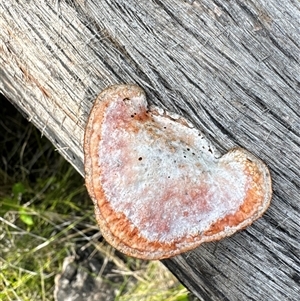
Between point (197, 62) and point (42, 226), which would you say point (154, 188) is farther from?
point (42, 226)

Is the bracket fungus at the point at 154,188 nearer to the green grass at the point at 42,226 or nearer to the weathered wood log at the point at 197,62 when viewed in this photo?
the weathered wood log at the point at 197,62

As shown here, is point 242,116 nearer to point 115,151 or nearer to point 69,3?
point 115,151

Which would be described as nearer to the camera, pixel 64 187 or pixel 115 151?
pixel 115 151

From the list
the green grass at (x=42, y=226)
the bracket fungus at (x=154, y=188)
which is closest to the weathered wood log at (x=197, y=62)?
the bracket fungus at (x=154, y=188)

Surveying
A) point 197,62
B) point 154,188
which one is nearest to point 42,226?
point 154,188

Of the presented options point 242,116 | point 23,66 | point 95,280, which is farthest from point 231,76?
point 95,280
